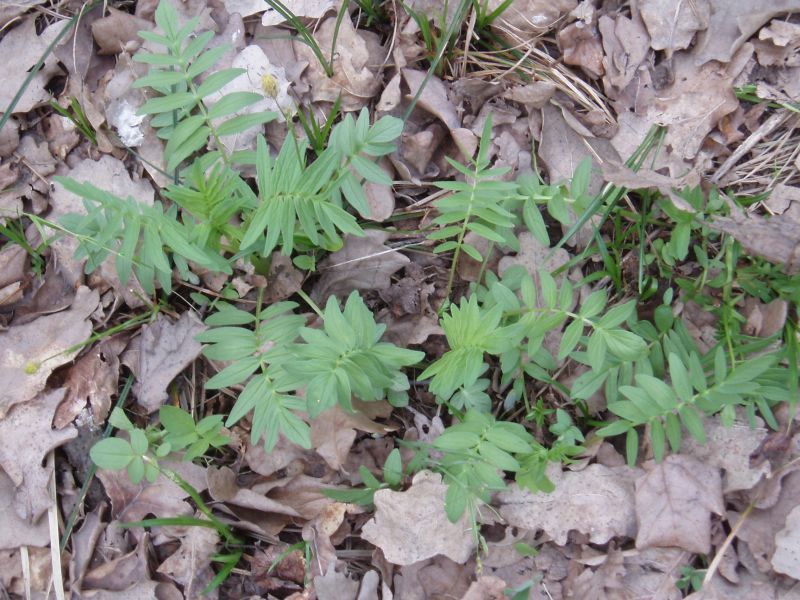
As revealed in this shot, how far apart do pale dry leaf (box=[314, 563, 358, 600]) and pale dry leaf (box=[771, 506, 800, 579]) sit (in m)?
1.59

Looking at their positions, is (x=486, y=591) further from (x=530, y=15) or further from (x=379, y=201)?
(x=530, y=15)

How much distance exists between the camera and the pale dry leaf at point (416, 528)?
269cm

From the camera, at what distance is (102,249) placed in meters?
2.72

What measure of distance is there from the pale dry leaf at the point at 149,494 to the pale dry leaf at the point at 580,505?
1294 millimetres

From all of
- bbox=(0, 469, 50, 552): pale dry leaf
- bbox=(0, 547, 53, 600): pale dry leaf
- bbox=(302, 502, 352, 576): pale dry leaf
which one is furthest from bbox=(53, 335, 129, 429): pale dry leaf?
bbox=(302, 502, 352, 576): pale dry leaf

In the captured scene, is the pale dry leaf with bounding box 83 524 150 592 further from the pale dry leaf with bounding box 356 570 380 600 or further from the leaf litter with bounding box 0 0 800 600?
the pale dry leaf with bounding box 356 570 380 600

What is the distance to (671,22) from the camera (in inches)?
119

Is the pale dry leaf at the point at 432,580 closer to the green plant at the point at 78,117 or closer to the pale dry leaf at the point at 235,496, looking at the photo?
the pale dry leaf at the point at 235,496

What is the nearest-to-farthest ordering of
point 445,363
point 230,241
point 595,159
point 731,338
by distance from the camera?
point 445,363
point 731,338
point 230,241
point 595,159

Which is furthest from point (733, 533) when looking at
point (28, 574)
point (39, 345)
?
point (39, 345)

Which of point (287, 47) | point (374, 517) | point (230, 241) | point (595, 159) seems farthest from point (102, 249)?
point (595, 159)

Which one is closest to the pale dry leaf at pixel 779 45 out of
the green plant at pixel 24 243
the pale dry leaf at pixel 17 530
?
the green plant at pixel 24 243

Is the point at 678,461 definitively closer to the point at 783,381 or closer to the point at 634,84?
the point at 783,381

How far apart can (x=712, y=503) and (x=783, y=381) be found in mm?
534
